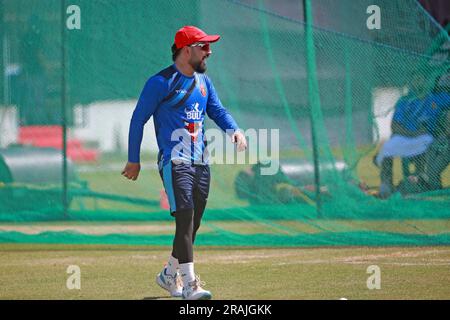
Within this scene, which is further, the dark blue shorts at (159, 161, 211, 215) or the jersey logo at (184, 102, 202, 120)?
the jersey logo at (184, 102, 202, 120)

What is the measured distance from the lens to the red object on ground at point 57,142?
12.6 meters

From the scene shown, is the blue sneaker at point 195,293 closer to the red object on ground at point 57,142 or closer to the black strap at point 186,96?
the black strap at point 186,96

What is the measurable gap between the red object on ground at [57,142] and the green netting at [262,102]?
0.25m

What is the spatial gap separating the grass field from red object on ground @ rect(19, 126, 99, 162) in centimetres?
157

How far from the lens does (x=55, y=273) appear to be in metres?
9.09

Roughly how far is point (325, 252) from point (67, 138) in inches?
161

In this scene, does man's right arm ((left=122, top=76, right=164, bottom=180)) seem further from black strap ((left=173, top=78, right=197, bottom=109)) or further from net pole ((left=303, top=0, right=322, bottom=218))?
net pole ((left=303, top=0, right=322, bottom=218))

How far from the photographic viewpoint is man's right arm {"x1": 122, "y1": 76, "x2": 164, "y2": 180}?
7363 millimetres

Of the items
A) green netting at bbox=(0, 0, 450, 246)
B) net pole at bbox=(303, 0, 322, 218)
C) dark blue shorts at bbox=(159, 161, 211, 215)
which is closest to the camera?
dark blue shorts at bbox=(159, 161, 211, 215)

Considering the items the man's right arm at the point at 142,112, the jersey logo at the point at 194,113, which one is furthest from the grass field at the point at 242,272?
the jersey logo at the point at 194,113

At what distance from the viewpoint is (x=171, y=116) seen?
743cm

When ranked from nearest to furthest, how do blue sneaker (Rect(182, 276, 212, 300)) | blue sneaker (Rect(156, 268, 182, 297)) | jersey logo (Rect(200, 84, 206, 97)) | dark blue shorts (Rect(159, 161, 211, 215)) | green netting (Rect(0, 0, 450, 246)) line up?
blue sneaker (Rect(182, 276, 212, 300)), dark blue shorts (Rect(159, 161, 211, 215)), jersey logo (Rect(200, 84, 206, 97)), blue sneaker (Rect(156, 268, 182, 297)), green netting (Rect(0, 0, 450, 246))

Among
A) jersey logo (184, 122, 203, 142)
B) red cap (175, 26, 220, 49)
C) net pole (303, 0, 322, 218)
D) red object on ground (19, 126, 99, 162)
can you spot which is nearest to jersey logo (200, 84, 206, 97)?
jersey logo (184, 122, 203, 142)

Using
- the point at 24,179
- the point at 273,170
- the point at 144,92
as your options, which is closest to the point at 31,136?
the point at 24,179
